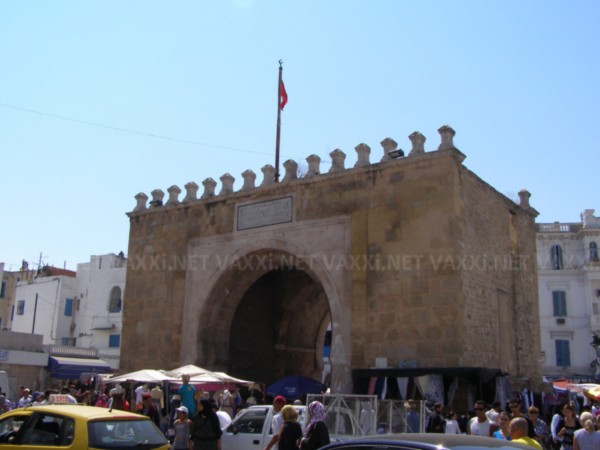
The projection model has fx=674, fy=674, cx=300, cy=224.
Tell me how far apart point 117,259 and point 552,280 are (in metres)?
20.7

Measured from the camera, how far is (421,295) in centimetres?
1245

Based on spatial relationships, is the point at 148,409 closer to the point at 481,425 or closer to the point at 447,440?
the point at 481,425

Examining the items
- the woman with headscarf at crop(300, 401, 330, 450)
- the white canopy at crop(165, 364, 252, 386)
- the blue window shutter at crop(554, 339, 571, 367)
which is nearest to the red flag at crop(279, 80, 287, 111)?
the white canopy at crop(165, 364, 252, 386)

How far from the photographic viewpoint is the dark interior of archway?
659 inches

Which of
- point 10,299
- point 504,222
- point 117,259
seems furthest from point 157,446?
point 10,299

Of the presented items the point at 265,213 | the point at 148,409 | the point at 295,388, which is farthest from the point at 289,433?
the point at 265,213

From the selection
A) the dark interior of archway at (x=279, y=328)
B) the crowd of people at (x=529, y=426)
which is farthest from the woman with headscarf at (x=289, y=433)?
the dark interior of archway at (x=279, y=328)

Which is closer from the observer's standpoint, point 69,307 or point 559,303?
point 559,303

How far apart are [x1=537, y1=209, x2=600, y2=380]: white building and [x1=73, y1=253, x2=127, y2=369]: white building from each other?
64.6 feet

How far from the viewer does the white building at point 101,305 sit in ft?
103

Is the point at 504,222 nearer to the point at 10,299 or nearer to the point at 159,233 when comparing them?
the point at 159,233

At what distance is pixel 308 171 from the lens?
14.7 m

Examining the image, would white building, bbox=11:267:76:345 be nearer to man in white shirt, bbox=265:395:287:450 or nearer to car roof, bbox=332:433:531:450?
man in white shirt, bbox=265:395:287:450

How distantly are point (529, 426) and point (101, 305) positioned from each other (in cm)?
2847
